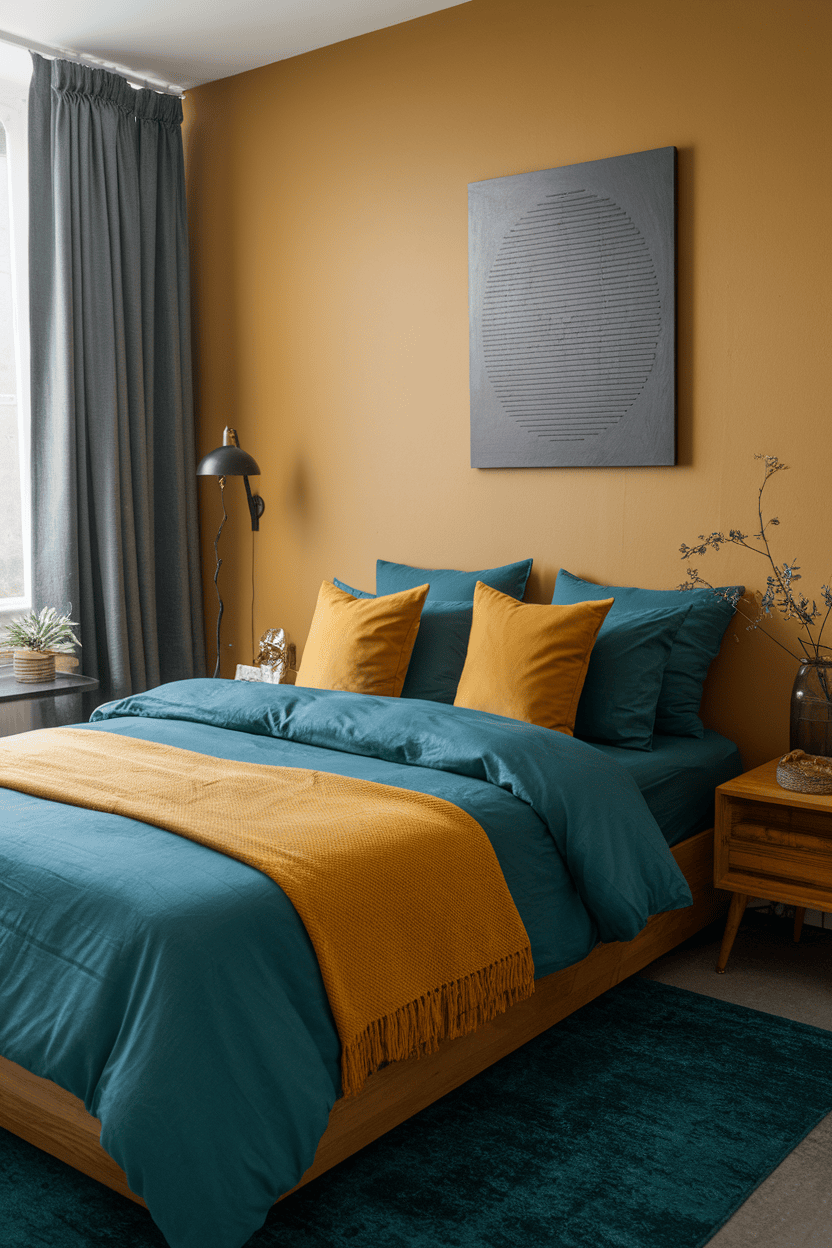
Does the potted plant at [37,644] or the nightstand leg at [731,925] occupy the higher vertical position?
the potted plant at [37,644]

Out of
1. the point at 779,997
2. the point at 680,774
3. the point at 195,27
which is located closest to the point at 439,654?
the point at 680,774

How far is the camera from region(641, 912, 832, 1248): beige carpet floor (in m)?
1.89

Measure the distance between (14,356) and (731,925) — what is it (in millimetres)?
3310

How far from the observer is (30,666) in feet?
12.3

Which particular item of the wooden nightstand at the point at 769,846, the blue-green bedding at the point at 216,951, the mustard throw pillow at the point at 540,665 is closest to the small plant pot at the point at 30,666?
the blue-green bedding at the point at 216,951

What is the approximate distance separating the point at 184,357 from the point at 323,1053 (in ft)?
10.9

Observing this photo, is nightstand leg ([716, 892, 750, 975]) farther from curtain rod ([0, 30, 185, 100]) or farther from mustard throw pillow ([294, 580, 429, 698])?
curtain rod ([0, 30, 185, 100])

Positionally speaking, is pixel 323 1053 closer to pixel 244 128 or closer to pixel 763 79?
pixel 763 79

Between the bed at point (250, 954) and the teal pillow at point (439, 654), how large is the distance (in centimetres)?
54

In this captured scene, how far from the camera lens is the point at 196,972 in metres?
1.76

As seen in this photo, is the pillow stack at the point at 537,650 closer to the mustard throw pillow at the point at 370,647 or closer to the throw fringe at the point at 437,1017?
the mustard throw pillow at the point at 370,647

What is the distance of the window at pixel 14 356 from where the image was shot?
4199mm

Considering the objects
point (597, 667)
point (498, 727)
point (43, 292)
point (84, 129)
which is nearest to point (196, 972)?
point (498, 727)

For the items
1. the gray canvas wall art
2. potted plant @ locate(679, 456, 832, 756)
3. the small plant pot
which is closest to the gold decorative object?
the small plant pot
